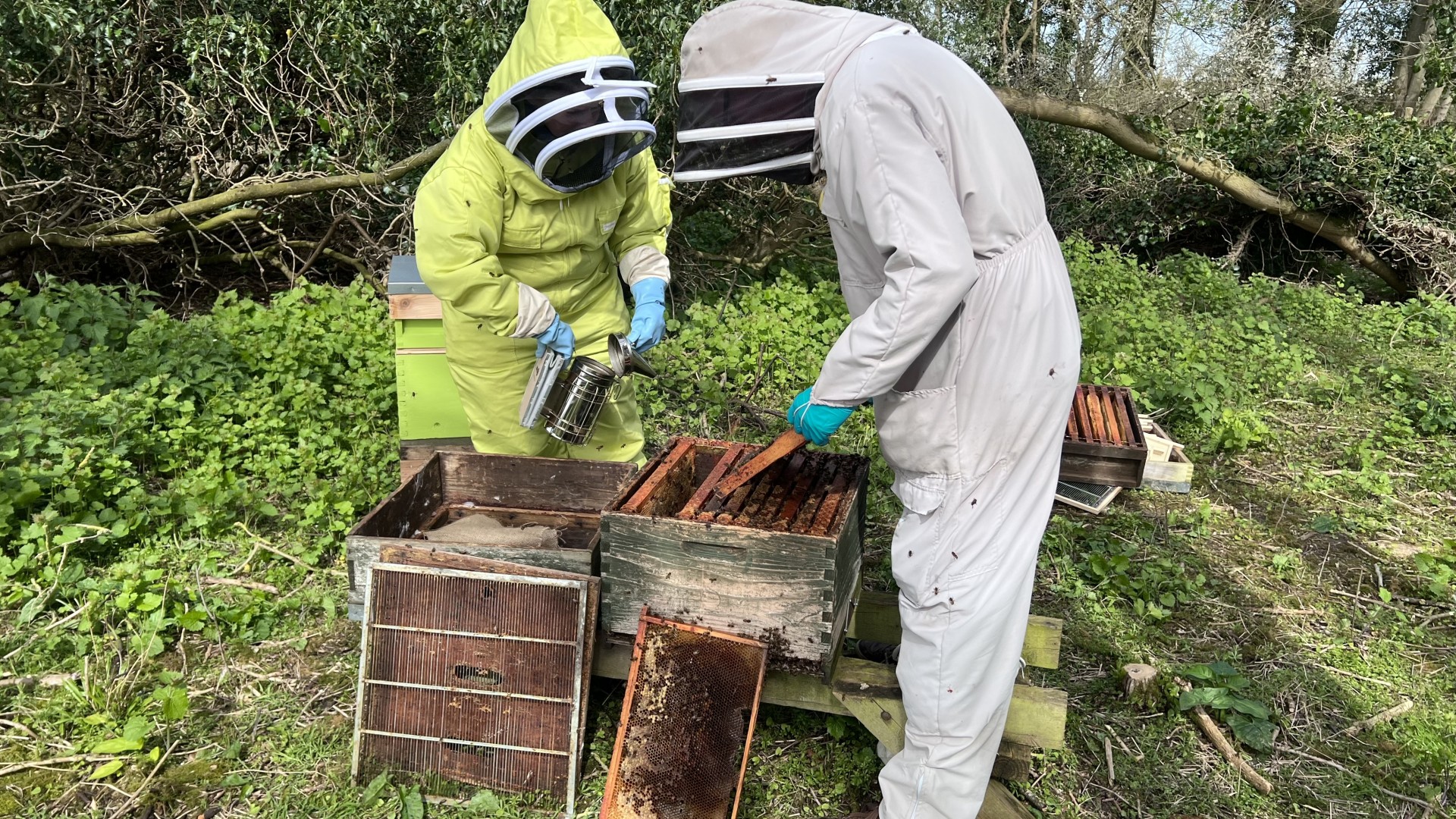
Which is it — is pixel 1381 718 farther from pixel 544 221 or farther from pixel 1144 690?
pixel 544 221

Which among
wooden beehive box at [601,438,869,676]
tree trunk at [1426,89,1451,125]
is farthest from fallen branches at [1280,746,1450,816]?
tree trunk at [1426,89,1451,125]

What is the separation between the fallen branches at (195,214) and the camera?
5.66 metres

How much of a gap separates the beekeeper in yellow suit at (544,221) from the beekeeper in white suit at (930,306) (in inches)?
31.2

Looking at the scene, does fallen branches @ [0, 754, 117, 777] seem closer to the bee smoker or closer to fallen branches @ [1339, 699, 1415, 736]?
the bee smoker

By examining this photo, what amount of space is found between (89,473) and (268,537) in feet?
2.31

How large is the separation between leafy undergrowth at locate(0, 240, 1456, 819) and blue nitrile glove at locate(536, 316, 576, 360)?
1.16 meters

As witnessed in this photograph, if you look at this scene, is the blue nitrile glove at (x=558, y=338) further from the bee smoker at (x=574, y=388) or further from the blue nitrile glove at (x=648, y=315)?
the blue nitrile glove at (x=648, y=315)

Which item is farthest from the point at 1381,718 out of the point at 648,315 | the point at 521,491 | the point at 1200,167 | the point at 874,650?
the point at 1200,167

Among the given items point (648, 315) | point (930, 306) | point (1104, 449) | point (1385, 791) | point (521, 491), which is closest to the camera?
point (930, 306)

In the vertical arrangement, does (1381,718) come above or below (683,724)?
below

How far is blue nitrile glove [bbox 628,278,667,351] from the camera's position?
347 cm

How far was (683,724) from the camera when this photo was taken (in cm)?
236

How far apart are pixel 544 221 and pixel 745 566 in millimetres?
1527

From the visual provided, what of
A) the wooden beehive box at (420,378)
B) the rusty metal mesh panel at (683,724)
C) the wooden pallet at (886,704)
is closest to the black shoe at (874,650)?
the wooden pallet at (886,704)
